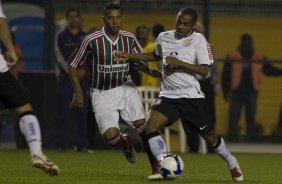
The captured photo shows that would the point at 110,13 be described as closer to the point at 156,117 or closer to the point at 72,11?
the point at 156,117

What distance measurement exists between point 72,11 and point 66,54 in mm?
724

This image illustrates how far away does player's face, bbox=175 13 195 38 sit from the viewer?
1265 centimetres

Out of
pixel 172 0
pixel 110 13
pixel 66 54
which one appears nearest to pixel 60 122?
pixel 66 54

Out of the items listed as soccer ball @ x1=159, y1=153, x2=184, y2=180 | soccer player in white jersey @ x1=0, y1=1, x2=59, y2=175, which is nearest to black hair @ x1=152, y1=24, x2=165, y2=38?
soccer ball @ x1=159, y1=153, x2=184, y2=180

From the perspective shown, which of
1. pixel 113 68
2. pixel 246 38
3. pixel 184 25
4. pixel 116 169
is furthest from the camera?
pixel 246 38

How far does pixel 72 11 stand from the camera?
61.8ft

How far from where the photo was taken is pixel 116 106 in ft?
44.2

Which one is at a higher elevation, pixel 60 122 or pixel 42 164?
pixel 42 164

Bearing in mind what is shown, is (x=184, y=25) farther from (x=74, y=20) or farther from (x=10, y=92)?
(x=74, y=20)

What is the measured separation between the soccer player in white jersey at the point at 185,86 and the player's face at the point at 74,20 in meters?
6.03

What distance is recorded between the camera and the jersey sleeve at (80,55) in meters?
13.6

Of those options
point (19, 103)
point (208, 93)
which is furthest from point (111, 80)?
point (208, 93)

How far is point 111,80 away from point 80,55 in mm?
470

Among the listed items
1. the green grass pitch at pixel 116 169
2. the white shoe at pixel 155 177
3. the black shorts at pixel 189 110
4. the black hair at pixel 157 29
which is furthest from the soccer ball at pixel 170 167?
the black hair at pixel 157 29
